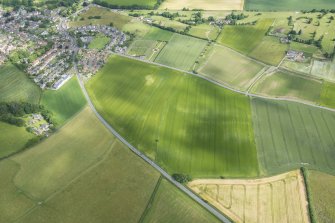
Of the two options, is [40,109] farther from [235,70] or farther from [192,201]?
[235,70]

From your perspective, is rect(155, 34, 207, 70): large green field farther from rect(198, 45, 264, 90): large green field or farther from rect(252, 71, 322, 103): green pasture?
rect(252, 71, 322, 103): green pasture

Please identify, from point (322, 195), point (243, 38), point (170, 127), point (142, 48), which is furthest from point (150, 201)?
point (243, 38)

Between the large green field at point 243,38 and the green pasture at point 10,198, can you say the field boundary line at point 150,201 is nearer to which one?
the green pasture at point 10,198

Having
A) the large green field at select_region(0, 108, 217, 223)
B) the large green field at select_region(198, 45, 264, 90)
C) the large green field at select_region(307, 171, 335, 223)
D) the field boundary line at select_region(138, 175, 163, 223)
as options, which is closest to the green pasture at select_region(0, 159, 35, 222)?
the large green field at select_region(0, 108, 217, 223)

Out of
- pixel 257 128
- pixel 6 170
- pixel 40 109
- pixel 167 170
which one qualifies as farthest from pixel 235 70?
pixel 6 170

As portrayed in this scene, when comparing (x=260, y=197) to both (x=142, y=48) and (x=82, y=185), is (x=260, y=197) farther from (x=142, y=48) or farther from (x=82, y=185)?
(x=142, y=48)

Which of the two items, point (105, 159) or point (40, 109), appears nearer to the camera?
point (105, 159)
